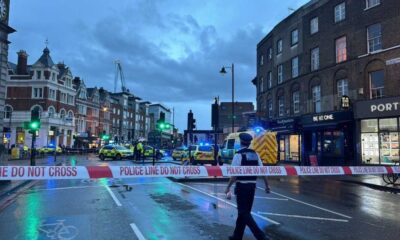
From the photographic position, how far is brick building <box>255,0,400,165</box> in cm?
2469

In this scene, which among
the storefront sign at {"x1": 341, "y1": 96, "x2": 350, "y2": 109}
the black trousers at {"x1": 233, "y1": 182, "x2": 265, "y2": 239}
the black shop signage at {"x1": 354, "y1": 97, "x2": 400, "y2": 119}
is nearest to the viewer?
the black trousers at {"x1": 233, "y1": 182, "x2": 265, "y2": 239}

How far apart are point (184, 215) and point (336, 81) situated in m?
23.2

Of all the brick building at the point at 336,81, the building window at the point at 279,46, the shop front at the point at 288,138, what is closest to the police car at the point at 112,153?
the brick building at the point at 336,81

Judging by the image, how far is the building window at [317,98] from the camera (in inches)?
1243

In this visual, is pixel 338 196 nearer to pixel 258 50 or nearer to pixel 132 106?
pixel 258 50

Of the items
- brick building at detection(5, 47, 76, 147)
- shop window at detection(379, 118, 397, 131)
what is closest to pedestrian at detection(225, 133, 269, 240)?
shop window at detection(379, 118, 397, 131)

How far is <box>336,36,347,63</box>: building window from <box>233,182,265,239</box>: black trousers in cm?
2469

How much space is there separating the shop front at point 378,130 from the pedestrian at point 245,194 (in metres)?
19.8

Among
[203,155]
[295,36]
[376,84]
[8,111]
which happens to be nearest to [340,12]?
[295,36]

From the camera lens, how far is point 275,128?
3669 cm

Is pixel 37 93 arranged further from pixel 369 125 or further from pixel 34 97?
pixel 369 125

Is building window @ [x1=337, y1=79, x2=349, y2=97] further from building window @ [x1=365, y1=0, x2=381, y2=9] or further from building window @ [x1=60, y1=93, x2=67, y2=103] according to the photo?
building window @ [x1=60, y1=93, x2=67, y2=103]

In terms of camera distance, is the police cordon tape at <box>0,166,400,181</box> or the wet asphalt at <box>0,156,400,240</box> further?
the wet asphalt at <box>0,156,400,240</box>

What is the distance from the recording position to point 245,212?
21.4ft
